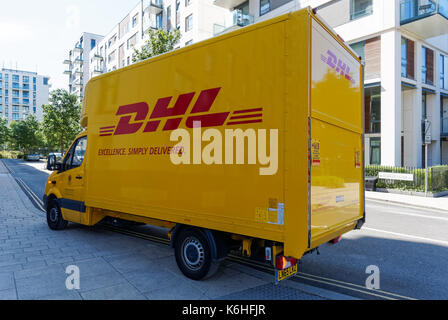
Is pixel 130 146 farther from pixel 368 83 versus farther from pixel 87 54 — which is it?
pixel 87 54

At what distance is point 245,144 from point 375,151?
1822cm

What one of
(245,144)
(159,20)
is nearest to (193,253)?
(245,144)

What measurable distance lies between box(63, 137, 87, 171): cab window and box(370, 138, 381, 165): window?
1778 cm

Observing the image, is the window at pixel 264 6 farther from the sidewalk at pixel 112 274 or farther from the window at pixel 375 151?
the sidewalk at pixel 112 274

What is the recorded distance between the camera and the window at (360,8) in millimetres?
18250

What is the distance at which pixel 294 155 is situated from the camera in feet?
11.7

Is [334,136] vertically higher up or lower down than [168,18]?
lower down

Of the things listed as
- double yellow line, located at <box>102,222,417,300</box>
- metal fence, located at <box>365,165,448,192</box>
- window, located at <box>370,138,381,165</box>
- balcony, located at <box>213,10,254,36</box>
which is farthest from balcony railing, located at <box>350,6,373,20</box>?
double yellow line, located at <box>102,222,417,300</box>

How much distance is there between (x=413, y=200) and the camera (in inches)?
512

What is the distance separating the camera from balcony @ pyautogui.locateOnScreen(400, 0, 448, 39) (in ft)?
55.1
